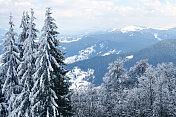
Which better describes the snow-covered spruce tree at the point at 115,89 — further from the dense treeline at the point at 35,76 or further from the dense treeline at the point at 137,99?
the dense treeline at the point at 35,76

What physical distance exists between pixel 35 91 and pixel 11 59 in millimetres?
4419

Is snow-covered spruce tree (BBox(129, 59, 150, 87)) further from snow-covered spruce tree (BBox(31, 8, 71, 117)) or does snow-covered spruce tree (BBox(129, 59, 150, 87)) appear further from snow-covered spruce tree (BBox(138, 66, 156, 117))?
snow-covered spruce tree (BBox(31, 8, 71, 117))

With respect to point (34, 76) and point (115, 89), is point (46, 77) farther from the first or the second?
point (115, 89)

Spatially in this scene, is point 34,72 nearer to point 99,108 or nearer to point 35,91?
point 35,91

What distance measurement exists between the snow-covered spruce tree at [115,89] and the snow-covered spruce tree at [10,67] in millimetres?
26602

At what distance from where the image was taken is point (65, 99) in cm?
1817

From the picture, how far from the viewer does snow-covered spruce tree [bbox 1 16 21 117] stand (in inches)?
741

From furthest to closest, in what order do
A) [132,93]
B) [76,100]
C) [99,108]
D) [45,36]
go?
[76,100]
[99,108]
[132,93]
[45,36]

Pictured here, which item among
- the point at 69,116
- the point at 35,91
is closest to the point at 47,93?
the point at 35,91

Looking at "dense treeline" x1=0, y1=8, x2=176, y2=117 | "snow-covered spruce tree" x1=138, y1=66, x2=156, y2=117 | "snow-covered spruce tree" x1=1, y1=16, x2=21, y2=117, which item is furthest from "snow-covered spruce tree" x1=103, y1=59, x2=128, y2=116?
"snow-covered spruce tree" x1=1, y1=16, x2=21, y2=117

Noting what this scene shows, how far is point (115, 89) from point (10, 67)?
100ft

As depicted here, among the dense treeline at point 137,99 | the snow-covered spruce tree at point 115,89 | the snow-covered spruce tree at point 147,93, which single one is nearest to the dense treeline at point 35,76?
the dense treeline at point 137,99

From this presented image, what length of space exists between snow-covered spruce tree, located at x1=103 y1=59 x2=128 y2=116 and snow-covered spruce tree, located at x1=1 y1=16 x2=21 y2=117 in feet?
87.3

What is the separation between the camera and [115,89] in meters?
45.7
